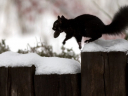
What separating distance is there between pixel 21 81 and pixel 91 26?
449 millimetres

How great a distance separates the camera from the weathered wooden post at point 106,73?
914 mm

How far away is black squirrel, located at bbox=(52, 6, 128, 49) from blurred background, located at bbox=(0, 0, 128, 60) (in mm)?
679

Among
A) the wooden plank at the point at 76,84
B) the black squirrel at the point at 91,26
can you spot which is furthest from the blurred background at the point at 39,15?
the wooden plank at the point at 76,84

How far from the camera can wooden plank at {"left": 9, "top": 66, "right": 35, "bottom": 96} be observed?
100 cm

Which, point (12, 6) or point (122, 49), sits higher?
point (12, 6)

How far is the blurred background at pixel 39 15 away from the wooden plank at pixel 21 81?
0.97m

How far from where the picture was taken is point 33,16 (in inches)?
83.9

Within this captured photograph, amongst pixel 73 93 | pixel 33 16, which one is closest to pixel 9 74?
pixel 73 93

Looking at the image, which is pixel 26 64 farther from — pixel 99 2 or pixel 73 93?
pixel 99 2

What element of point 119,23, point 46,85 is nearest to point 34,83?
point 46,85

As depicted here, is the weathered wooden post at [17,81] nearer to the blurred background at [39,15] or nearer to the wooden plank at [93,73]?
the wooden plank at [93,73]

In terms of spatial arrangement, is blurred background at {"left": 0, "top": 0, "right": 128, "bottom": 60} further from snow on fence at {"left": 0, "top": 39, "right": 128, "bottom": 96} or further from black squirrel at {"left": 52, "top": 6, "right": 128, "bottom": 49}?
snow on fence at {"left": 0, "top": 39, "right": 128, "bottom": 96}

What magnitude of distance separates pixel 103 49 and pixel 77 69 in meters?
0.16

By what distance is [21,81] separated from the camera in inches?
39.4
